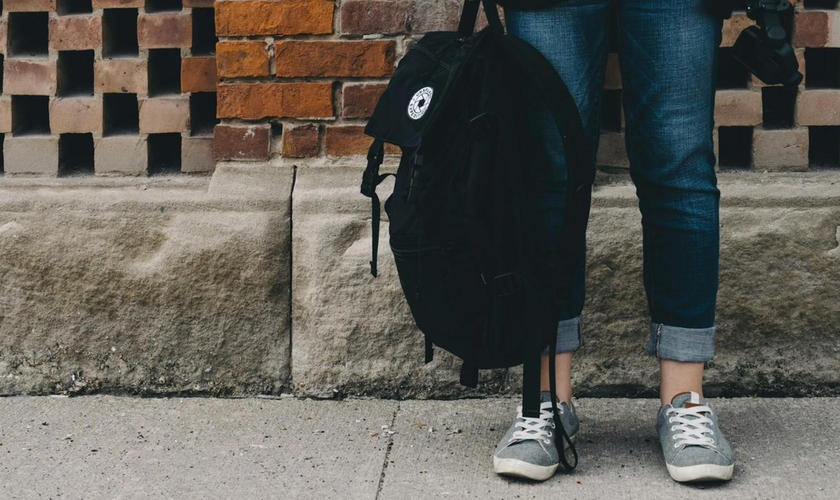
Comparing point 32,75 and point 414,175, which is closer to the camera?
point 414,175

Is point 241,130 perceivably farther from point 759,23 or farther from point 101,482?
point 759,23

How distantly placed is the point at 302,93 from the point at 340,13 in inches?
8.1

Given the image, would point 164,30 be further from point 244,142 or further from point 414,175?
point 414,175

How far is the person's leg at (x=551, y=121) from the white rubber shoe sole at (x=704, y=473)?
0.79ft

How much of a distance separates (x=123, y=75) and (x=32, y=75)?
0.77 feet

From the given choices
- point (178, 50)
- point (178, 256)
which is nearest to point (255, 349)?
point (178, 256)

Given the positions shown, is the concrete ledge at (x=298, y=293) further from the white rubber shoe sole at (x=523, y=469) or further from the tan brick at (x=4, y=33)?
the white rubber shoe sole at (x=523, y=469)

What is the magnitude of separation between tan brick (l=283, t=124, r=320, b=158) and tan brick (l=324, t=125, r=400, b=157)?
Answer: 0.03 metres

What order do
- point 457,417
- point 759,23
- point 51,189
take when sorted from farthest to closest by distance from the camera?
point 51,189, point 457,417, point 759,23

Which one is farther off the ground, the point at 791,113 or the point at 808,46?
the point at 808,46

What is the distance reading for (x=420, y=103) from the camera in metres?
1.88

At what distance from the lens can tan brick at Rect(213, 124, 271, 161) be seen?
96.4 inches

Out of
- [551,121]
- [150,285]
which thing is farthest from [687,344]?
[150,285]

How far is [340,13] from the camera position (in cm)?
238
